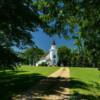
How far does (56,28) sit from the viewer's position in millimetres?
14336

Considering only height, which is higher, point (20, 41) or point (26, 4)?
point (26, 4)

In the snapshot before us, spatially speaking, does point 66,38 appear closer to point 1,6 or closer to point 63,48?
point 1,6

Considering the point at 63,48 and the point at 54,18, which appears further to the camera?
the point at 63,48

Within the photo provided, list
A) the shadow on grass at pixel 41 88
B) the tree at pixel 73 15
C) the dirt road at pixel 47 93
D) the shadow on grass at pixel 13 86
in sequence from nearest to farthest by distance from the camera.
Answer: the tree at pixel 73 15, the dirt road at pixel 47 93, the shadow on grass at pixel 41 88, the shadow on grass at pixel 13 86

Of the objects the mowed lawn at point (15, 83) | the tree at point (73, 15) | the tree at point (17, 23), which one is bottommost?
the mowed lawn at point (15, 83)

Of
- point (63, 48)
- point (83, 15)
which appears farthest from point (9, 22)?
point (63, 48)

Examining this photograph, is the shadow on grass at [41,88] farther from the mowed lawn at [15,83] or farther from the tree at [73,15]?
the tree at [73,15]

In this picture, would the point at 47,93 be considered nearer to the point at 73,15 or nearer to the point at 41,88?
the point at 41,88

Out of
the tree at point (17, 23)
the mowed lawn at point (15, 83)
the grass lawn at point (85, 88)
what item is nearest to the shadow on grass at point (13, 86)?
the mowed lawn at point (15, 83)

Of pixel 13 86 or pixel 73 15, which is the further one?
pixel 13 86

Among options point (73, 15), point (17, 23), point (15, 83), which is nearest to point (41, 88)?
point (17, 23)

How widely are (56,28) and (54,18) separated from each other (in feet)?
1.52

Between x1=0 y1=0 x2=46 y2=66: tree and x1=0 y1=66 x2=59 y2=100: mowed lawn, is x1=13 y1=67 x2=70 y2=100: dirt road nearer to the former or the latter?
x1=0 y1=66 x2=59 y2=100: mowed lawn

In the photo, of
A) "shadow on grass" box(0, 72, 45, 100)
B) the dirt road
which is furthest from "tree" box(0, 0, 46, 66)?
the dirt road
